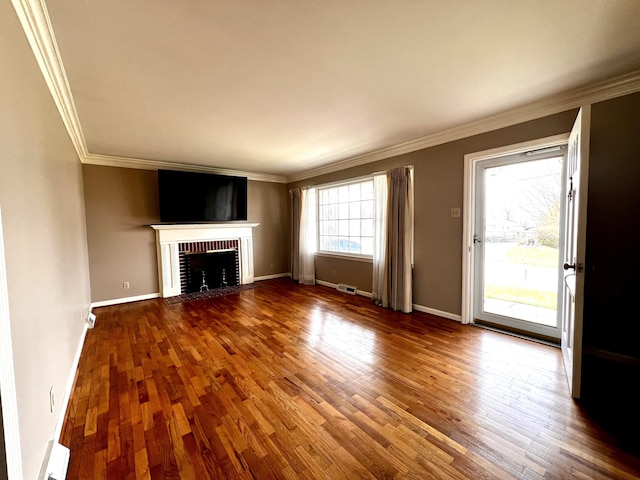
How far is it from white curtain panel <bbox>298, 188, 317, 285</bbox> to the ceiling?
2525 mm

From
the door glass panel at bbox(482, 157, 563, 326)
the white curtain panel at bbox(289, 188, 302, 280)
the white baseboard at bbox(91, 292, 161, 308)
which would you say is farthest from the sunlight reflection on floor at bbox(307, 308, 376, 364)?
the white baseboard at bbox(91, 292, 161, 308)

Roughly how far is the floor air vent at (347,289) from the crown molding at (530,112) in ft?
7.51

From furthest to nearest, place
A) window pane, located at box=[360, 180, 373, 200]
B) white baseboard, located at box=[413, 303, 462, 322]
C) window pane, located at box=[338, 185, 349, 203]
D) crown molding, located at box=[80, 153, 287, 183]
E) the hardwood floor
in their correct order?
window pane, located at box=[338, 185, 349, 203] < window pane, located at box=[360, 180, 373, 200] < crown molding, located at box=[80, 153, 287, 183] < white baseboard, located at box=[413, 303, 462, 322] < the hardwood floor

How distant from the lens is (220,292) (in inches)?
196

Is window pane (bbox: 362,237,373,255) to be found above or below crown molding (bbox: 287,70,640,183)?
below

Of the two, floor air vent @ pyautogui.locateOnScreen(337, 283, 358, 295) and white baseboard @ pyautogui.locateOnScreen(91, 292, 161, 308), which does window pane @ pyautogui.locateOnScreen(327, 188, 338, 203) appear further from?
white baseboard @ pyautogui.locateOnScreen(91, 292, 161, 308)

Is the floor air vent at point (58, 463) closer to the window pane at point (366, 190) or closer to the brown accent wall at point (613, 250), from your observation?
the brown accent wall at point (613, 250)

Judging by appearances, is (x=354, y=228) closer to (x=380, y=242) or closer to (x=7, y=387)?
(x=380, y=242)

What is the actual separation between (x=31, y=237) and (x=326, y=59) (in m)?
2.05

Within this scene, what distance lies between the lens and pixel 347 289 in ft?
15.9

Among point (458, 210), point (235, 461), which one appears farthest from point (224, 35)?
point (458, 210)

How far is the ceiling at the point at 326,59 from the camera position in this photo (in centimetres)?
141

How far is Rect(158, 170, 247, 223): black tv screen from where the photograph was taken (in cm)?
454

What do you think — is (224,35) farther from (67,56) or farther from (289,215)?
(289,215)
